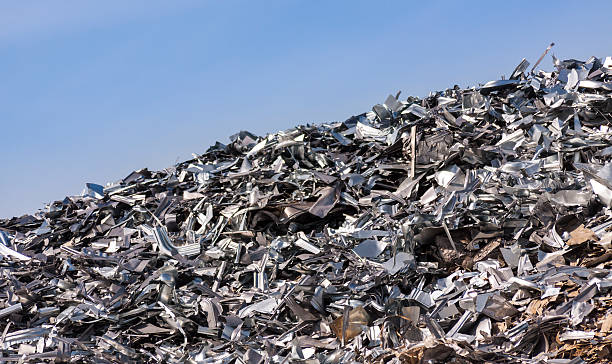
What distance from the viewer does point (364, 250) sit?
4.24 meters

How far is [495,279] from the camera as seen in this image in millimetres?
3758

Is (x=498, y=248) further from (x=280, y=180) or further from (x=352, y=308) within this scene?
(x=280, y=180)

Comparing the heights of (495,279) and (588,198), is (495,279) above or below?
below

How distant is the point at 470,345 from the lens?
318 cm

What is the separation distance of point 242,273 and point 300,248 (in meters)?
0.46

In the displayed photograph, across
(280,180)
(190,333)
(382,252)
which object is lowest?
(190,333)

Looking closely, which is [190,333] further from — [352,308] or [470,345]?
[470,345]

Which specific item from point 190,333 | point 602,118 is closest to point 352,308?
point 190,333

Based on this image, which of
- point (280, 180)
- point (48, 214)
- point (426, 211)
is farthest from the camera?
point (48, 214)

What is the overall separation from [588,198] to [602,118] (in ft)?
4.96

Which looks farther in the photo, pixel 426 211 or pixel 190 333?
pixel 426 211

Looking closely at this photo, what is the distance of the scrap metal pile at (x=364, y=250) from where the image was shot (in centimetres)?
349

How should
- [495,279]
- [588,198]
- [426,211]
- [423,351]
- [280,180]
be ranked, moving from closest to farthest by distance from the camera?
[423,351]
[495,279]
[588,198]
[426,211]
[280,180]

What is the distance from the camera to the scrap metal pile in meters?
3.49
